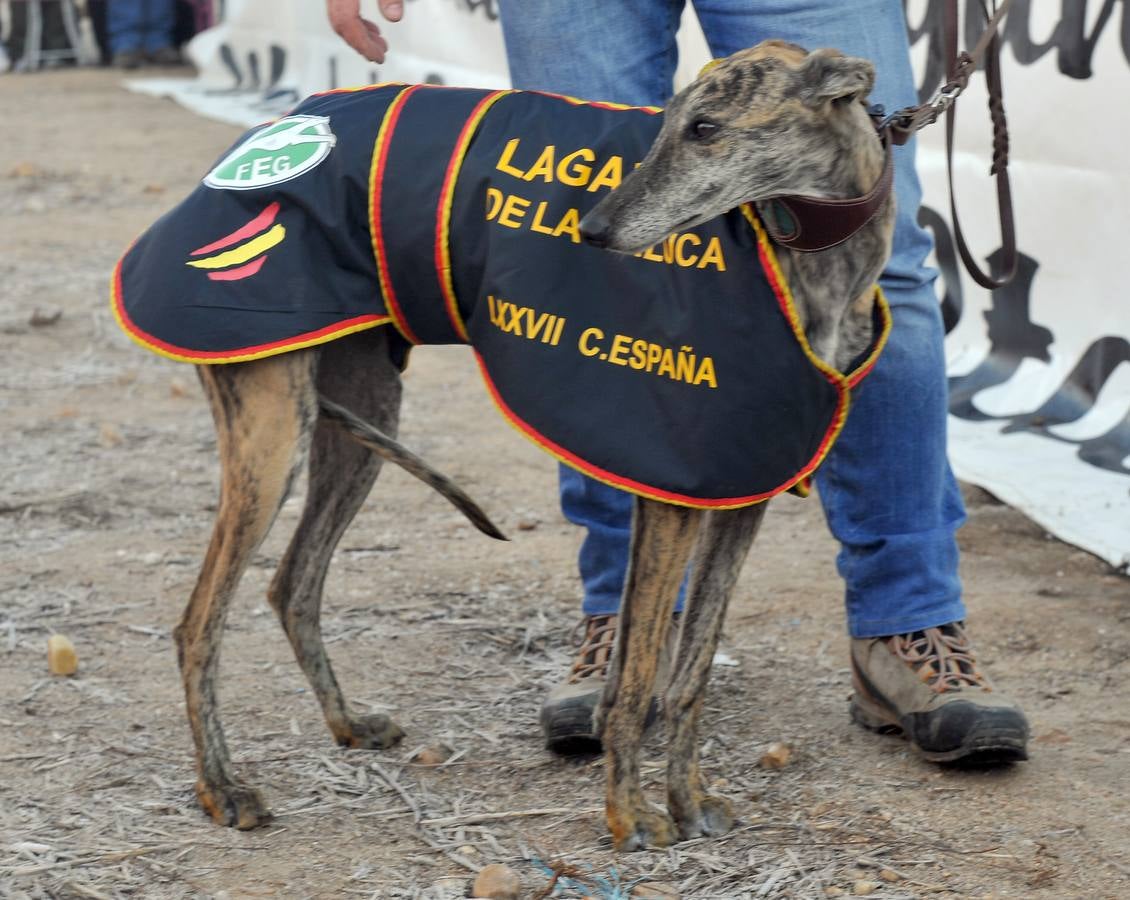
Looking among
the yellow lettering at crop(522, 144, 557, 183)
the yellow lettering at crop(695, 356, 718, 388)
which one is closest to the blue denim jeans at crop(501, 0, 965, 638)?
the yellow lettering at crop(522, 144, 557, 183)

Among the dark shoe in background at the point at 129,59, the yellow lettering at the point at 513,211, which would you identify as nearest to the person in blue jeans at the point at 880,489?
the yellow lettering at the point at 513,211

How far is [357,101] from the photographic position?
253 cm

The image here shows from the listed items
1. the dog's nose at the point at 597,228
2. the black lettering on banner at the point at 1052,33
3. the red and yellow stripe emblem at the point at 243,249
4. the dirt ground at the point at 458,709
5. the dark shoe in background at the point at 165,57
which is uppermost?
the dog's nose at the point at 597,228

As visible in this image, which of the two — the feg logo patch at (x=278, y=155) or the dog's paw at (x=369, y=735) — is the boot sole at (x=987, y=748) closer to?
the dog's paw at (x=369, y=735)

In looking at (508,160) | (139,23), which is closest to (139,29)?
(139,23)

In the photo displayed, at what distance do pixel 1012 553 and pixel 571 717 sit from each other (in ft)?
5.14

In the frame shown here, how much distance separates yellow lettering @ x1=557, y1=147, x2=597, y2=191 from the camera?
231cm

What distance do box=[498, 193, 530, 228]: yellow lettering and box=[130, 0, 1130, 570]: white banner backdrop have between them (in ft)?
6.68

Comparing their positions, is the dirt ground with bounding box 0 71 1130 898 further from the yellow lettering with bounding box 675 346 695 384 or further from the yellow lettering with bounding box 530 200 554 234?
the yellow lettering with bounding box 530 200 554 234

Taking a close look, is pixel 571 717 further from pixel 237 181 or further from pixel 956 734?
pixel 237 181

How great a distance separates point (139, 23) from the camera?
Result: 1459 cm

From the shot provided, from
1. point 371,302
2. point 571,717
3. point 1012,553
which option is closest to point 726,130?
point 371,302

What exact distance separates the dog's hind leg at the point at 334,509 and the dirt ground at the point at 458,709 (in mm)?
94

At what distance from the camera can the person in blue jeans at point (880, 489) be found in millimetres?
2689
